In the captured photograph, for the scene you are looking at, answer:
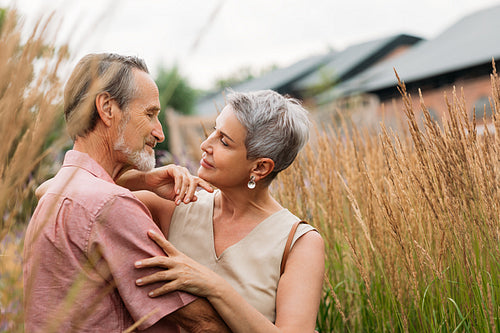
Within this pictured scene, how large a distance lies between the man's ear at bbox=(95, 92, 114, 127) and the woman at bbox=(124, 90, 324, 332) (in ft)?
1.36

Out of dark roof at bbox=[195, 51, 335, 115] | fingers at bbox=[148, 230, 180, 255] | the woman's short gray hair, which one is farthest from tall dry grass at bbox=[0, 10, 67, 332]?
dark roof at bbox=[195, 51, 335, 115]

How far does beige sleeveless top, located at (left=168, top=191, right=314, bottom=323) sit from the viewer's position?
1867mm

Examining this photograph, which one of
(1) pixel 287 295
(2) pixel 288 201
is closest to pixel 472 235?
(1) pixel 287 295

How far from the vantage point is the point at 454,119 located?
6.68 feet

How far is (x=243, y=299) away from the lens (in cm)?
162

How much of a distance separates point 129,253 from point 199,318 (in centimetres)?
31

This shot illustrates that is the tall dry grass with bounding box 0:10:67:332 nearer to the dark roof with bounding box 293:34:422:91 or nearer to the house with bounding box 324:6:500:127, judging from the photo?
the house with bounding box 324:6:500:127

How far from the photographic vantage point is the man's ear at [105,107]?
69.2 inches

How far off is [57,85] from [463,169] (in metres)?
1.67

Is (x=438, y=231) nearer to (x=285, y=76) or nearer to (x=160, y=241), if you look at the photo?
(x=160, y=241)

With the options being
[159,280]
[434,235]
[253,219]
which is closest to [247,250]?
[253,219]

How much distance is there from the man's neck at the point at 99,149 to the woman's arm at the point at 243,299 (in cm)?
45

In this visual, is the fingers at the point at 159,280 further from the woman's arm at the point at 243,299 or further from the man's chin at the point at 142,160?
the man's chin at the point at 142,160

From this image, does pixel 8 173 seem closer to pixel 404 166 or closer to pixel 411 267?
pixel 411 267
